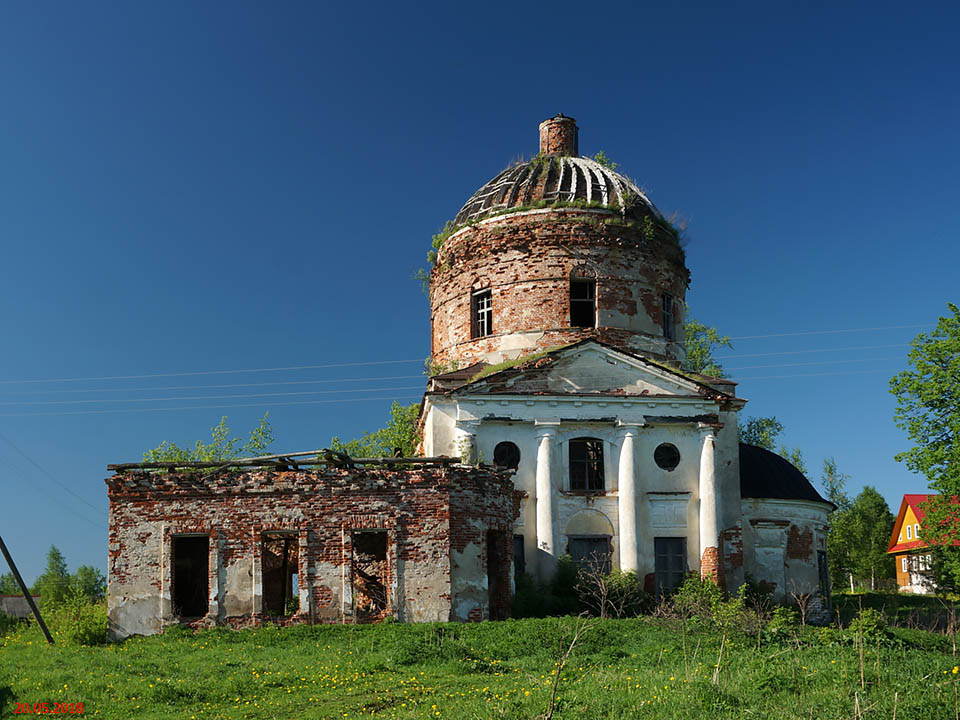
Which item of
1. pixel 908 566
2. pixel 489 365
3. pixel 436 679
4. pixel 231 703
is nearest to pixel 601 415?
pixel 489 365

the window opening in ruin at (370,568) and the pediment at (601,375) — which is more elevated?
the pediment at (601,375)

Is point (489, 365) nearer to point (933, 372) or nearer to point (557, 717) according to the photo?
point (933, 372)

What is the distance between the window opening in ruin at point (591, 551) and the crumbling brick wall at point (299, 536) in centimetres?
492

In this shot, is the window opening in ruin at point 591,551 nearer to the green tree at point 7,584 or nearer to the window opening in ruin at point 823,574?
the window opening in ruin at point 823,574

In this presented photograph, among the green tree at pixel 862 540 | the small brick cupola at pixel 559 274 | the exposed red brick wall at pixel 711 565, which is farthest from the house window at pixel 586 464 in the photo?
the green tree at pixel 862 540

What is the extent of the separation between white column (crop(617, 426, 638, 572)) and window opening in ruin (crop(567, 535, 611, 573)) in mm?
413

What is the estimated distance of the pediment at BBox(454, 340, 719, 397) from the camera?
23547 millimetres

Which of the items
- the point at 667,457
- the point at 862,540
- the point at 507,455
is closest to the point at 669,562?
the point at 667,457

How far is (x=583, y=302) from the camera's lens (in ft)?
86.9

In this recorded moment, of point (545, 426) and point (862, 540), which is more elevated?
point (545, 426)

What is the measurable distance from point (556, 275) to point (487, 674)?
14723 millimetres

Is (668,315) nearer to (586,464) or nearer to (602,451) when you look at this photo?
(602,451)

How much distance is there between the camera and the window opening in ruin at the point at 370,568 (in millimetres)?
20078

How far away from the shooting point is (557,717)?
9.83 meters
